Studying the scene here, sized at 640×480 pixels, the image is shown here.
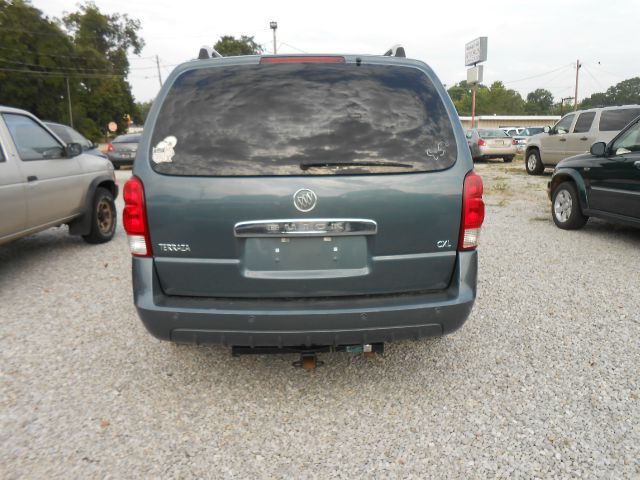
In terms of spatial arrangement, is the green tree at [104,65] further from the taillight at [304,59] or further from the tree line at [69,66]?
the taillight at [304,59]

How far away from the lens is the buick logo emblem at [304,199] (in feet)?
7.95

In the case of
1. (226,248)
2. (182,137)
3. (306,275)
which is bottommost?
(306,275)

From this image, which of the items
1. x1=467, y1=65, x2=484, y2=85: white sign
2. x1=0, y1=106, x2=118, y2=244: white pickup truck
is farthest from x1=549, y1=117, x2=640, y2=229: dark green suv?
x1=467, y1=65, x2=484, y2=85: white sign

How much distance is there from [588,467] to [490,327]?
5.52 feet

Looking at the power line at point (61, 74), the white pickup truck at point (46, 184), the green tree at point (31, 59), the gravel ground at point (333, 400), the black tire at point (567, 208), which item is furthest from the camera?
the power line at point (61, 74)

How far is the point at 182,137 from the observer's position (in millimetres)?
2557

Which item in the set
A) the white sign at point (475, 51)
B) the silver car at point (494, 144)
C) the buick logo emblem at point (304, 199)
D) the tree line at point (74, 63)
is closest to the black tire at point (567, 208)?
the buick logo emblem at point (304, 199)

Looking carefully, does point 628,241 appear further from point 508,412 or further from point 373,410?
point 373,410

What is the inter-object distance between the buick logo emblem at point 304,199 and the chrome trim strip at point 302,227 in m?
0.06

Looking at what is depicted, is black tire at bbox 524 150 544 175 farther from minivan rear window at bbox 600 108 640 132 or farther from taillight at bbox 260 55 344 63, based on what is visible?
taillight at bbox 260 55 344 63

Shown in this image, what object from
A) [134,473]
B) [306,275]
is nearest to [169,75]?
[306,275]

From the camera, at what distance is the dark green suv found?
241 inches

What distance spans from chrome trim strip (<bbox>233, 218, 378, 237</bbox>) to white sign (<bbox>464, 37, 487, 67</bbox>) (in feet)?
155

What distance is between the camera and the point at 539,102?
5758 inches
